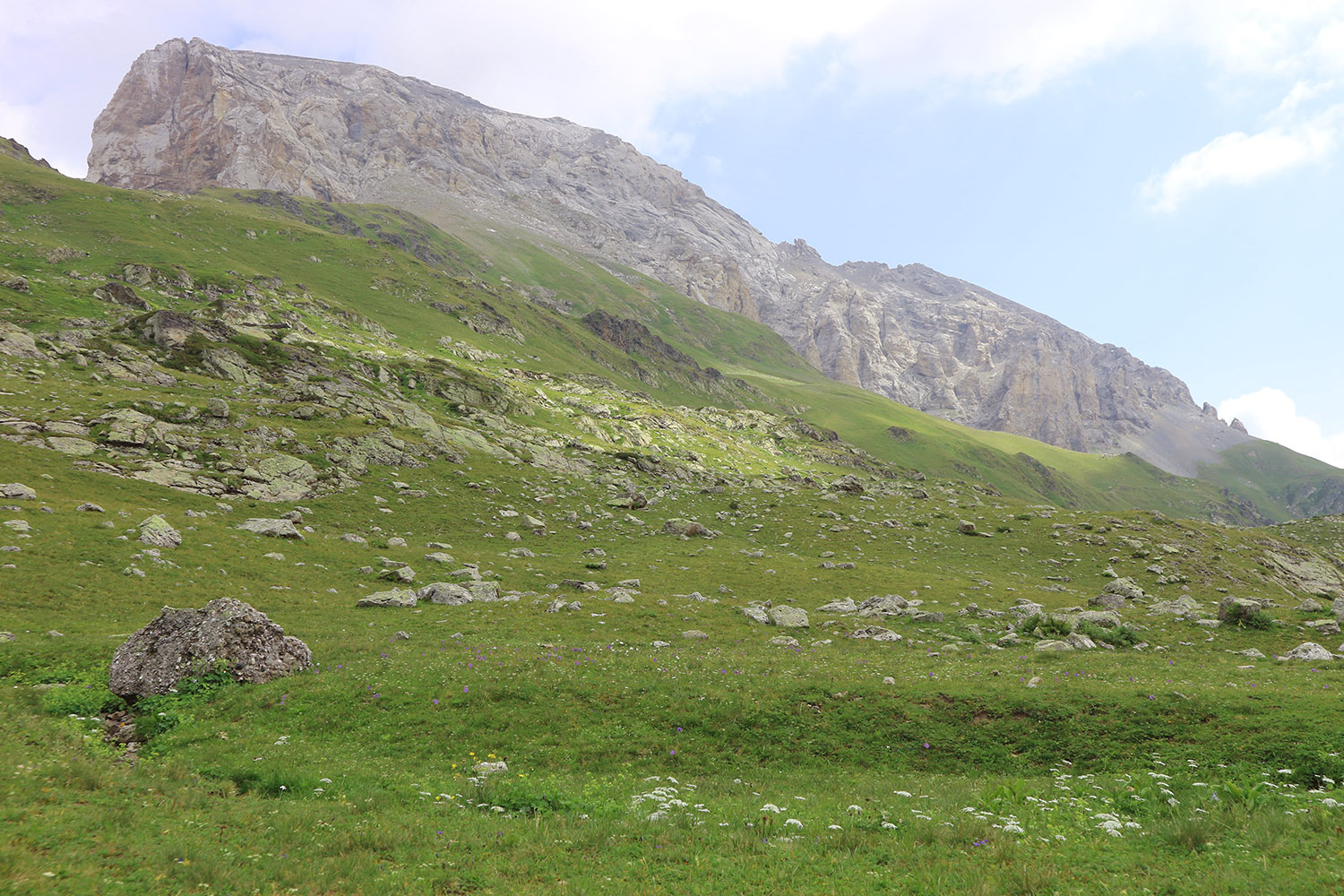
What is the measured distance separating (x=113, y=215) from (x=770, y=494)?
167 metres

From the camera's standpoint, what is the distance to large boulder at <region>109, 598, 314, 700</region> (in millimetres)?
17281

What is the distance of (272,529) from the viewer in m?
36.7

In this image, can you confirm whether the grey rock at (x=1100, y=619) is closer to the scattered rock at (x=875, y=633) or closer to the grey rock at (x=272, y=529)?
the scattered rock at (x=875, y=633)

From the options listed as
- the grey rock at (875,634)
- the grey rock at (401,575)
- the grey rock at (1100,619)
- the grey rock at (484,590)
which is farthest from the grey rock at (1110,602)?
the grey rock at (401,575)

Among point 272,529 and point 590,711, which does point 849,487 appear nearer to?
point 272,529

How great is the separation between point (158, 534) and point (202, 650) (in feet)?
59.0

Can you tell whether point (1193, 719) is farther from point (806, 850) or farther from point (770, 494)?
point (770, 494)

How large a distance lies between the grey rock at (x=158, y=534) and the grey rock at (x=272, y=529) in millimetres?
4577

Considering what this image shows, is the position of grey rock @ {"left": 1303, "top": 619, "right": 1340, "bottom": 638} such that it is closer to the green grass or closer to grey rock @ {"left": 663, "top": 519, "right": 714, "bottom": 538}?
the green grass

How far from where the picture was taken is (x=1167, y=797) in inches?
475

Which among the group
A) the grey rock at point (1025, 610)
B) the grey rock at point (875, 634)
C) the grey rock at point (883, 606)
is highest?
the grey rock at point (1025, 610)

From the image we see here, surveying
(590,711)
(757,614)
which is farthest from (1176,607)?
(590,711)

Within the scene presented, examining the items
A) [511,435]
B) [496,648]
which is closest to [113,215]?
[511,435]

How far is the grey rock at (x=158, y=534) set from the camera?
1189 inches
